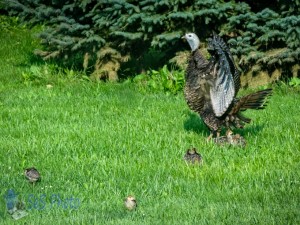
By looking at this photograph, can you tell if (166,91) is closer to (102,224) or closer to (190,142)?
(190,142)

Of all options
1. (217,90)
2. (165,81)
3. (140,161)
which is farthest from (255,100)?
(165,81)

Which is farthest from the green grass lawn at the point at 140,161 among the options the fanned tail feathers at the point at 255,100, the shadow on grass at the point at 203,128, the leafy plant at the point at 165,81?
the fanned tail feathers at the point at 255,100

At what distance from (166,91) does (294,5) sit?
86.3 inches

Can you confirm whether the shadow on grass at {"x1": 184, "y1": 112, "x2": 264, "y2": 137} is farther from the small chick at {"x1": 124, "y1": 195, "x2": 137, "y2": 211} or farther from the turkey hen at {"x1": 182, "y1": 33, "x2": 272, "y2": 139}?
the small chick at {"x1": 124, "y1": 195, "x2": 137, "y2": 211}

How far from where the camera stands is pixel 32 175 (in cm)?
594

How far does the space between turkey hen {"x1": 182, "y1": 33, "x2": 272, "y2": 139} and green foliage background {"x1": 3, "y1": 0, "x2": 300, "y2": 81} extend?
300 cm

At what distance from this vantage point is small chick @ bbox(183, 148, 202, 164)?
644cm

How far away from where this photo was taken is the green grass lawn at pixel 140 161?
17.1 feet

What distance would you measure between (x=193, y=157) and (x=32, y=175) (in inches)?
58.0

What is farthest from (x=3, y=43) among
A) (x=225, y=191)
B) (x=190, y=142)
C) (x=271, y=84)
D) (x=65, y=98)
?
(x=225, y=191)

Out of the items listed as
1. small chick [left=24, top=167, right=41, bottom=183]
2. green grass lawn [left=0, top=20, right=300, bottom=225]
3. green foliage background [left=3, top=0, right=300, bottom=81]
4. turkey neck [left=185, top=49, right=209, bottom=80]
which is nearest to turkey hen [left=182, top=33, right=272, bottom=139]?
turkey neck [left=185, top=49, right=209, bottom=80]

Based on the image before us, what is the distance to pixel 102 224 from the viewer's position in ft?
16.1

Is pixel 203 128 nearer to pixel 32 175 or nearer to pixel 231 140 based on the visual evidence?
pixel 231 140

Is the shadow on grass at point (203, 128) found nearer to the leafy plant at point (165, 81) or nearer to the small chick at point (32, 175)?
the leafy plant at point (165, 81)
